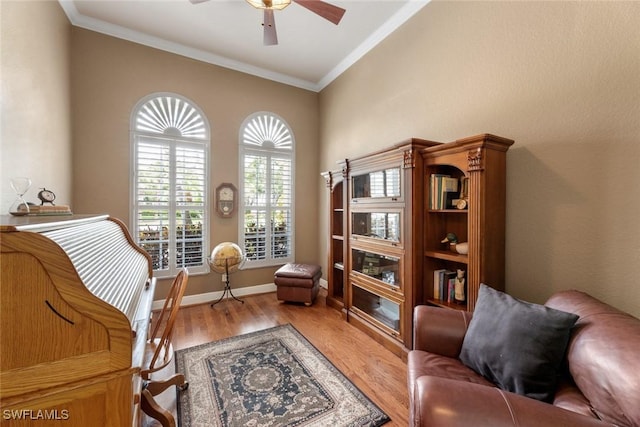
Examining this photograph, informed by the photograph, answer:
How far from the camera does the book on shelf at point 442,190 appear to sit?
216cm

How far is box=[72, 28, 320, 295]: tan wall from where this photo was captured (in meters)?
2.98

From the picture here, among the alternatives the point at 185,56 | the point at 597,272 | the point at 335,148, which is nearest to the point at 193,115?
the point at 185,56

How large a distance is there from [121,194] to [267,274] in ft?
7.36

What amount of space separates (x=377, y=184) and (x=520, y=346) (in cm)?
176

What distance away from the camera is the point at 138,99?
323 cm

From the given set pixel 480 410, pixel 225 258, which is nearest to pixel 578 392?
pixel 480 410

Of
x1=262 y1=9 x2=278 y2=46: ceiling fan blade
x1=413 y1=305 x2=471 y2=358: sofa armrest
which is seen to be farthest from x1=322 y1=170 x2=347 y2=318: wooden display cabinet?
x1=413 y1=305 x2=471 y2=358: sofa armrest

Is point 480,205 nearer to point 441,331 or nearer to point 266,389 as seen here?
point 441,331

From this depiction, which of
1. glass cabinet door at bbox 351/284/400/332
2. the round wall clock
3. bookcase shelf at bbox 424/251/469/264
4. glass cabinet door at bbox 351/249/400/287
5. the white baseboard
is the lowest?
the white baseboard

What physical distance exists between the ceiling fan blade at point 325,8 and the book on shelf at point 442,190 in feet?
5.26

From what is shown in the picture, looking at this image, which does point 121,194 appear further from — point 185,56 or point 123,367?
point 123,367

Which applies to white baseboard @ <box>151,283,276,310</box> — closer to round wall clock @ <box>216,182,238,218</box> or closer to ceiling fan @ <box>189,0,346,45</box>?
round wall clock @ <box>216,182,238,218</box>

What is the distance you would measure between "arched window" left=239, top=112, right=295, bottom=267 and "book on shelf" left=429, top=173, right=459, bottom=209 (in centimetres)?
253

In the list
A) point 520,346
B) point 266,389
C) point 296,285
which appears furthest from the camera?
point 296,285
